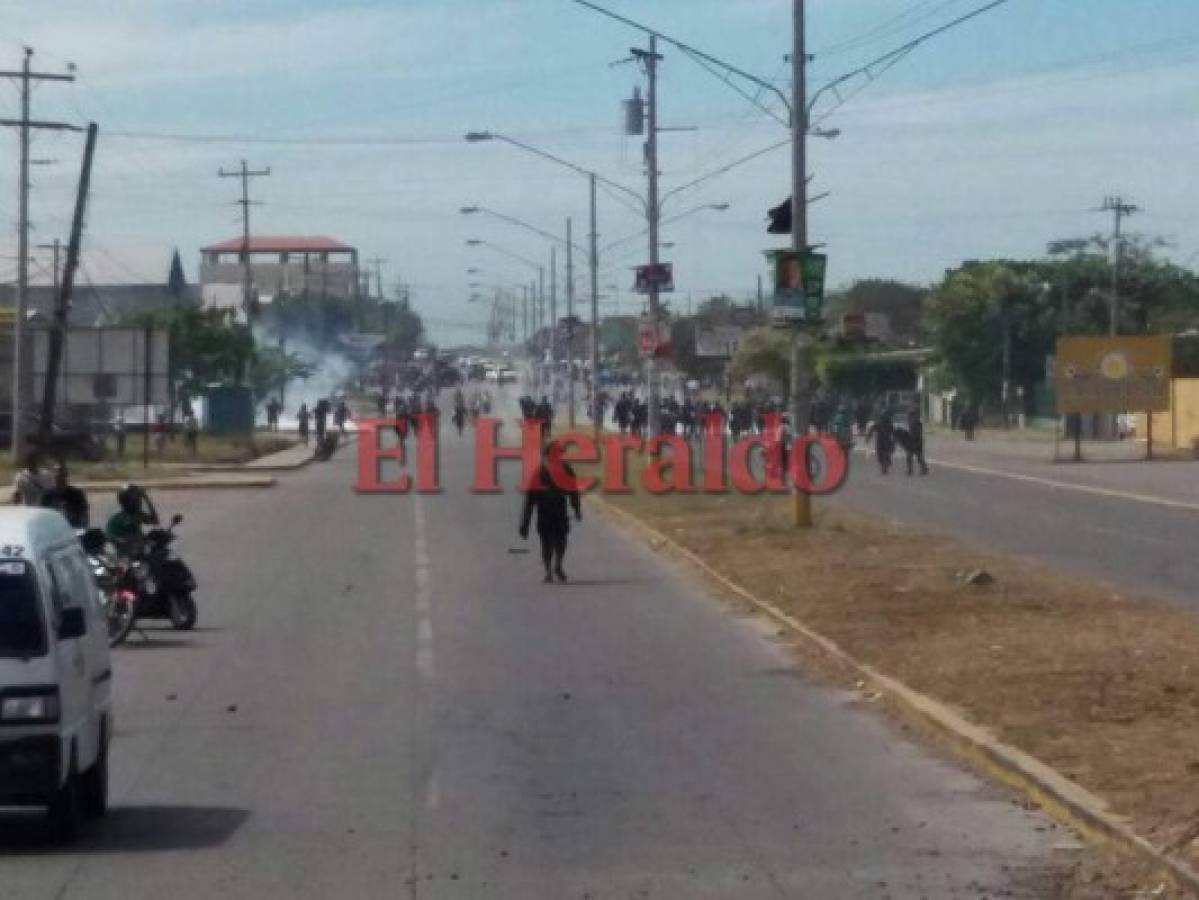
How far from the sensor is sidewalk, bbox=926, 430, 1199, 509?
5130cm

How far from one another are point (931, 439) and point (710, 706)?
2990 inches

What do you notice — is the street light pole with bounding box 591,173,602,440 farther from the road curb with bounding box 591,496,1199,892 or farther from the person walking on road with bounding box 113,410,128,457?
the road curb with bounding box 591,496,1199,892

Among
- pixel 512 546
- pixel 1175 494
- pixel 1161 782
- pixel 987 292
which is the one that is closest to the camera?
pixel 1161 782

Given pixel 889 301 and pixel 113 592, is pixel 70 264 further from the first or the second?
pixel 889 301

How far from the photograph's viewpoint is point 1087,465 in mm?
64500

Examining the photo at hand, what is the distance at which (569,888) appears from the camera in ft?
34.3

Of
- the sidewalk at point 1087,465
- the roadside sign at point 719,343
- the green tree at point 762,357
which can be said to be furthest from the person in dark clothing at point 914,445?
the green tree at point 762,357

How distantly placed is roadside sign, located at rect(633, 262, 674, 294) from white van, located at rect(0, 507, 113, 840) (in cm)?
4136

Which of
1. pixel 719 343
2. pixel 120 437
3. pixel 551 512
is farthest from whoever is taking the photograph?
pixel 719 343

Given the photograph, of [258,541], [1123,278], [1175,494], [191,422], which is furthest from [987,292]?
[258,541]

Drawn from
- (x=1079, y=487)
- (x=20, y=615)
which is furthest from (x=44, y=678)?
(x=1079, y=487)

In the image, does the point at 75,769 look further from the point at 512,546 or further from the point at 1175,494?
the point at 1175,494

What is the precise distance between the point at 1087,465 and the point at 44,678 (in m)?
55.5

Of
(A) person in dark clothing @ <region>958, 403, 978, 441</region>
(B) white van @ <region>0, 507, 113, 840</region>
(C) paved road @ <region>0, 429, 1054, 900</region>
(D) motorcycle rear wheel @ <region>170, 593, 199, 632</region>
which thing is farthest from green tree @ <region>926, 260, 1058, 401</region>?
(B) white van @ <region>0, 507, 113, 840</region>
